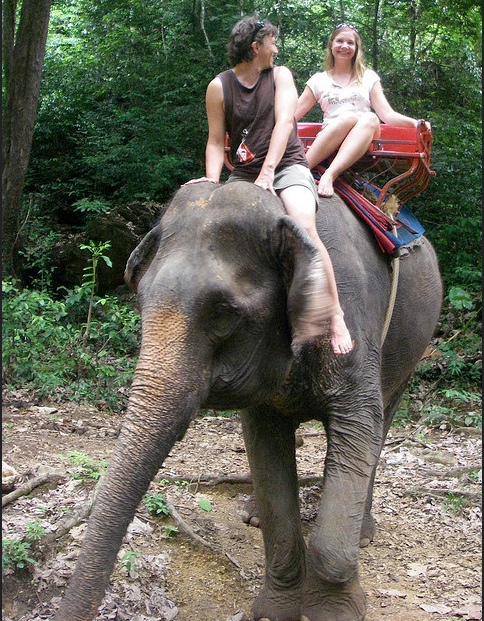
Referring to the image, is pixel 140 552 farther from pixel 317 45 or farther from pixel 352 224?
pixel 317 45

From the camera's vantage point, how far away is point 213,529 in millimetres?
4980

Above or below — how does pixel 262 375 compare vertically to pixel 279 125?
below

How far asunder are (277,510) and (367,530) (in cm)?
132

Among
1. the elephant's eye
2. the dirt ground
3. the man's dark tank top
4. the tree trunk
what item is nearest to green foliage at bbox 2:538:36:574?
the dirt ground

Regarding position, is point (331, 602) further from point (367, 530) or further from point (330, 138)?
point (330, 138)

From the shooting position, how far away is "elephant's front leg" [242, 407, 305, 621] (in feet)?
13.5

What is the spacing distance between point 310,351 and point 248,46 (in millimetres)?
1437

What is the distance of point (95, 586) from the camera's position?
2.84 metres

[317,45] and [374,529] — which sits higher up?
[317,45]

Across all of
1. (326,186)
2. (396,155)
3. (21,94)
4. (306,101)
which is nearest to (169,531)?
(326,186)

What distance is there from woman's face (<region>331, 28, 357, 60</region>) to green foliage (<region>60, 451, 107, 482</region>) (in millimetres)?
2911

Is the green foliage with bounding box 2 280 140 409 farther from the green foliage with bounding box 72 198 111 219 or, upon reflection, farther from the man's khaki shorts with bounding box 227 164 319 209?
the man's khaki shorts with bounding box 227 164 319 209

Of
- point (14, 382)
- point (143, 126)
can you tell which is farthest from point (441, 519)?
point (143, 126)

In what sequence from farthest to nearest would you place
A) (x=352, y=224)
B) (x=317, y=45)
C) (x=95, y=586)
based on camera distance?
1. (x=317, y=45)
2. (x=352, y=224)
3. (x=95, y=586)
